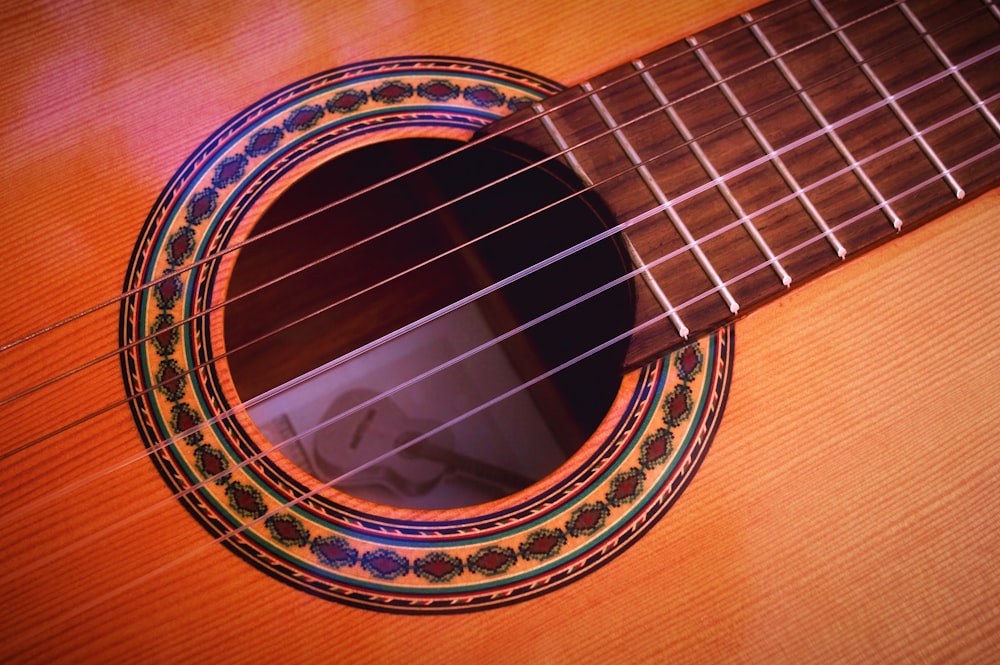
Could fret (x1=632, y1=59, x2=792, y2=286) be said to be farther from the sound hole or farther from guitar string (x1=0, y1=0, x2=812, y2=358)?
the sound hole

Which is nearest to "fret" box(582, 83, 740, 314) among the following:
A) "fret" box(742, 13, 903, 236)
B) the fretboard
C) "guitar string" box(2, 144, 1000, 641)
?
the fretboard

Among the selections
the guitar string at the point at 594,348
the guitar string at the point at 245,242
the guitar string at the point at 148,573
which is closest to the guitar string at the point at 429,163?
the guitar string at the point at 245,242

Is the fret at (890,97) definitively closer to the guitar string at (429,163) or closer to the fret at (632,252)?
the guitar string at (429,163)

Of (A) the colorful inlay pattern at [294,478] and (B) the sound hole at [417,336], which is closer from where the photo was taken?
(A) the colorful inlay pattern at [294,478]

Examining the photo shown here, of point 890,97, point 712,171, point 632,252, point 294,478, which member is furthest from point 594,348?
point 890,97

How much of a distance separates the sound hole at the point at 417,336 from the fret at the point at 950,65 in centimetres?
57

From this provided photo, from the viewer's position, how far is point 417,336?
1.38m

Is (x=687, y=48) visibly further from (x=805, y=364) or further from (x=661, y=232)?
(x=805, y=364)

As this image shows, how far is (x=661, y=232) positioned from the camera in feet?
2.99

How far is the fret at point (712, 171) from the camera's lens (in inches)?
35.1

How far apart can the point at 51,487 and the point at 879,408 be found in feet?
3.44

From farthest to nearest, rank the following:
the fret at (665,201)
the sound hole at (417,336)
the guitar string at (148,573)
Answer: the sound hole at (417,336), the fret at (665,201), the guitar string at (148,573)

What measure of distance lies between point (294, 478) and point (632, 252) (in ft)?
1.72

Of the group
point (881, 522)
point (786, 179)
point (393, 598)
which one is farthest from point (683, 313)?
point (393, 598)
